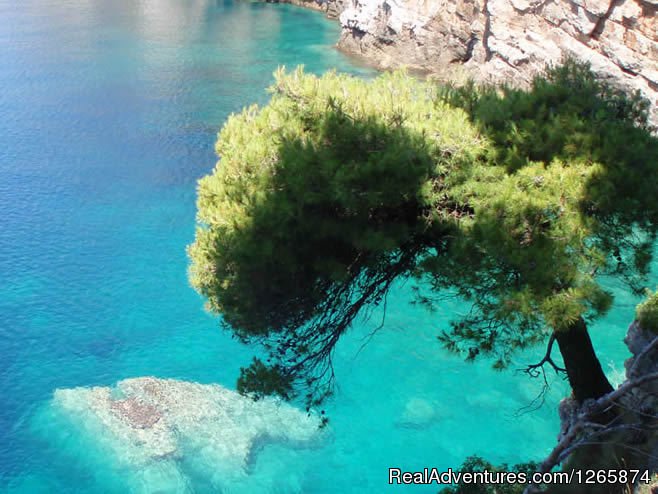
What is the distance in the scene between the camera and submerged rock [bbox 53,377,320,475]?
1008 cm

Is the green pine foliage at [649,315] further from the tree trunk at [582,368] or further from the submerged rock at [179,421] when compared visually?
the submerged rock at [179,421]

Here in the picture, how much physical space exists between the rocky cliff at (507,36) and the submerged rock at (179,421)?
615 cm

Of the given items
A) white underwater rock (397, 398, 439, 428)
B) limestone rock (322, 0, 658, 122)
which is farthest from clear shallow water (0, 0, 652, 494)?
limestone rock (322, 0, 658, 122)

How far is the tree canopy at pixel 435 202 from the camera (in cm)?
524

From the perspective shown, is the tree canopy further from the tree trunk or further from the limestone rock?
the limestone rock

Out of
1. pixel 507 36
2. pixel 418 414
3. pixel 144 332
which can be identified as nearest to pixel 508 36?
pixel 507 36

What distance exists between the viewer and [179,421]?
10586 millimetres

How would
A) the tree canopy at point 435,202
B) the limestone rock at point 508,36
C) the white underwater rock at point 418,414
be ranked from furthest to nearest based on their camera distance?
the limestone rock at point 508,36
the white underwater rock at point 418,414
the tree canopy at point 435,202

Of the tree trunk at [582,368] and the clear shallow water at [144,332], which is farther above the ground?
the clear shallow water at [144,332]

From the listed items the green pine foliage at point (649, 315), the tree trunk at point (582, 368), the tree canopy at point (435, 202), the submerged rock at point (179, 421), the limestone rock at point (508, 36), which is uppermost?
the limestone rock at point (508, 36)

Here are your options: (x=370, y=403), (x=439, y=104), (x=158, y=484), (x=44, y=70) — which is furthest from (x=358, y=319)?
(x=44, y=70)

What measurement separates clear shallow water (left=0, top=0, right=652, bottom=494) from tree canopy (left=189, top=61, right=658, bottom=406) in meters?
4.69

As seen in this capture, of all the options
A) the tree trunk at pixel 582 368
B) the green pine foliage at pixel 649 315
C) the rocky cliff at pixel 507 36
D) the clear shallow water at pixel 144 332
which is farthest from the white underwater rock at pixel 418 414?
the rocky cliff at pixel 507 36

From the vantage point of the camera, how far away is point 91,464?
9.88 metres
